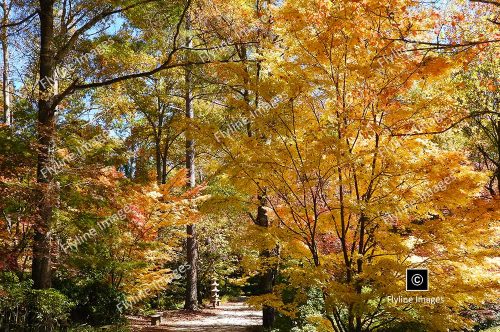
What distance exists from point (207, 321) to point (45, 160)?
26.9 ft

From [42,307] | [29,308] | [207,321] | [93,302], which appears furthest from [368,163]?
[207,321]

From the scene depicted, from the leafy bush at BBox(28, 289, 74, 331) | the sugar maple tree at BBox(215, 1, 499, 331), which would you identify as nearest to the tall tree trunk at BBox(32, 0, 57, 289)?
the leafy bush at BBox(28, 289, 74, 331)

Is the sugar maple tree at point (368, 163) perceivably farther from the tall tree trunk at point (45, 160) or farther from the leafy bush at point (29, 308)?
the leafy bush at point (29, 308)

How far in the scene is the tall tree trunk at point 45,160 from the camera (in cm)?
663

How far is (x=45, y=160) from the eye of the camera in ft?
23.0

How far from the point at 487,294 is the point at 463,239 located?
2.91 ft

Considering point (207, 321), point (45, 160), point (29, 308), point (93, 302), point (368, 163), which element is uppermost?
point (45, 160)

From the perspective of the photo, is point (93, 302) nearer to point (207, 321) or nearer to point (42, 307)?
point (42, 307)

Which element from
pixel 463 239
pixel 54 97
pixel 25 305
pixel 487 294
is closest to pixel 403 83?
pixel 463 239

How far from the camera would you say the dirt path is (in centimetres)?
1127

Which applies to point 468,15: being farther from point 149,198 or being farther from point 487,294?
point 149,198

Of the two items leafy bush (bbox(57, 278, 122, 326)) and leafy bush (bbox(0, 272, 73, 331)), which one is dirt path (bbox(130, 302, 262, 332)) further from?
leafy bush (bbox(0, 272, 73, 331))

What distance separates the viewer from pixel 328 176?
566 centimetres

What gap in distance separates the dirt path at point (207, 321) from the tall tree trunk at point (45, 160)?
13.8 feet
